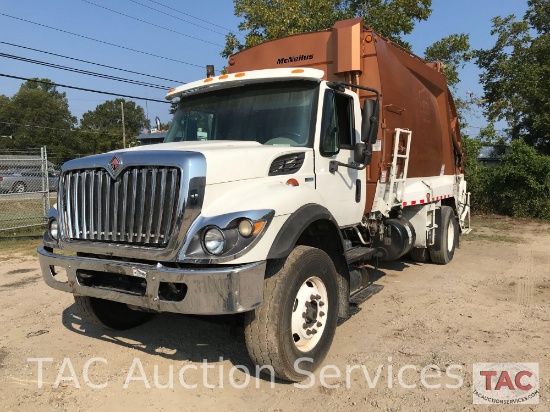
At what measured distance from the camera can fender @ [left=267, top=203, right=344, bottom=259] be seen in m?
3.19

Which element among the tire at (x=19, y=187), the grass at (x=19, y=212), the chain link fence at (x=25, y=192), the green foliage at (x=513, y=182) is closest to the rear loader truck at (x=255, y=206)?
the chain link fence at (x=25, y=192)

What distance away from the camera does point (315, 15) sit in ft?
42.2

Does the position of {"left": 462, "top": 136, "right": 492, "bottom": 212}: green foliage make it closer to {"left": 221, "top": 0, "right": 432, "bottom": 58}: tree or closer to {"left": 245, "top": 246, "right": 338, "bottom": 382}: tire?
{"left": 221, "top": 0, "right": 432, "bottom": 58}: tree

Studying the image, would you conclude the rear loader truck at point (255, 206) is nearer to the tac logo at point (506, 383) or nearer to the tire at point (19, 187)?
the tac logo at point (506, 383)

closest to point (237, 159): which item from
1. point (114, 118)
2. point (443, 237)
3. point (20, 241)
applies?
point (443, 237)

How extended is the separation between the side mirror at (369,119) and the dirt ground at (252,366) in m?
2.00

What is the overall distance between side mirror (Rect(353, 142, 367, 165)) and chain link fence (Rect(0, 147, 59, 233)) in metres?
8.84

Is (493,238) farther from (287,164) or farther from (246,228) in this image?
(246,228)

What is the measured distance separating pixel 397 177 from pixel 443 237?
223 centimetres

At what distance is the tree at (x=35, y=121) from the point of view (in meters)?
52.2

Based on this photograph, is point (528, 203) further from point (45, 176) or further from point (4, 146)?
point (4, 146)

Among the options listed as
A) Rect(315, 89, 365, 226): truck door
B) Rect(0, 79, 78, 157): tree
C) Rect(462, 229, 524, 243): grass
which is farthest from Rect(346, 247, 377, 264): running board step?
Rect(0, 79, 78, 157): tree

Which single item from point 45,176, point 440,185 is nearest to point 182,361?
point 440,185

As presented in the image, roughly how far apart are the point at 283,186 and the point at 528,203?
13.3 metres
